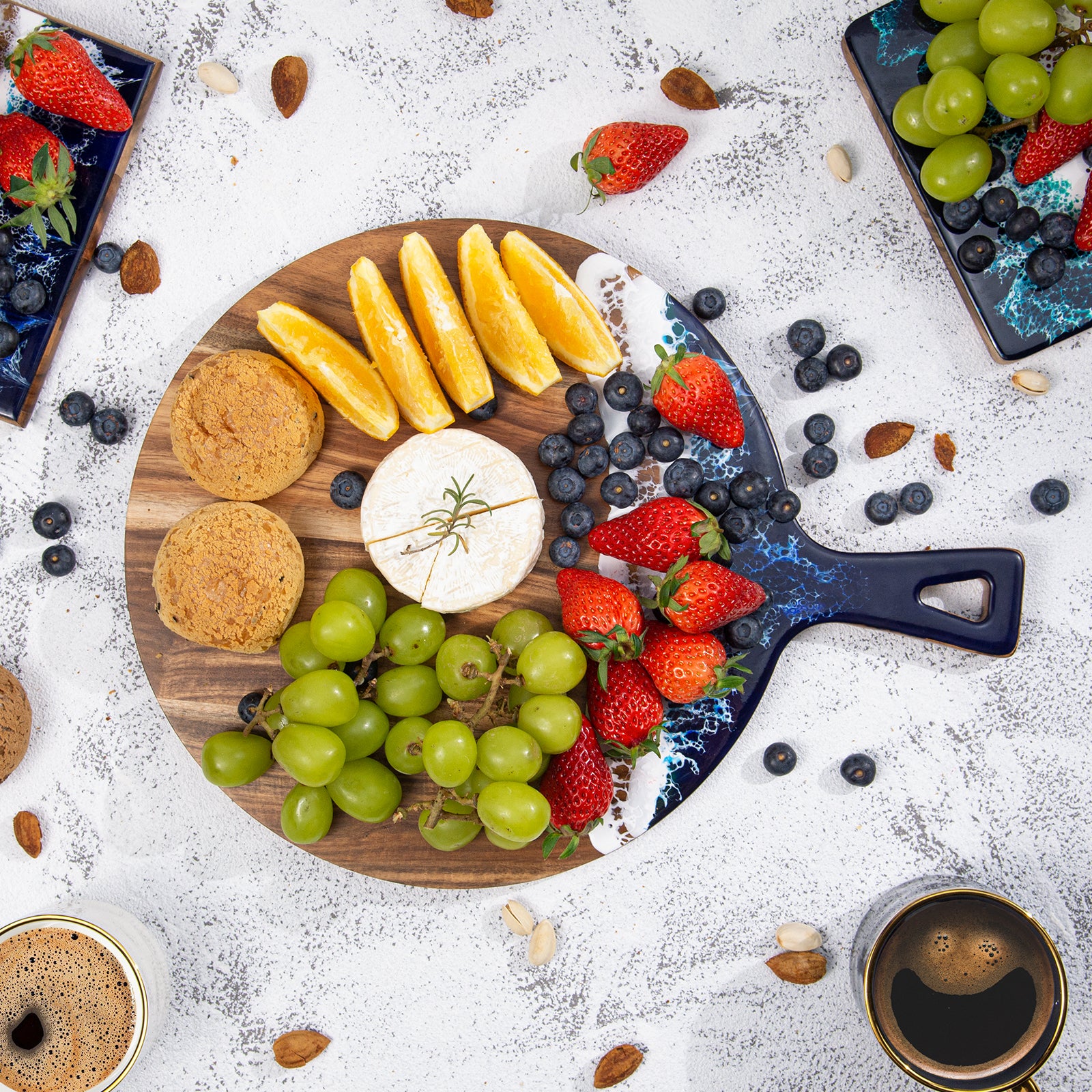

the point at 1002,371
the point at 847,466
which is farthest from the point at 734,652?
the point at 1002,371

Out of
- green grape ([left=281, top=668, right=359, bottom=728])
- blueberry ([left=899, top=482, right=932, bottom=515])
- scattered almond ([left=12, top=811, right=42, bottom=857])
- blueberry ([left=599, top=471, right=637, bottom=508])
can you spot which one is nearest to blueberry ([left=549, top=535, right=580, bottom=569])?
blueberry ([left=599, top=471, right=637, bottom=508])

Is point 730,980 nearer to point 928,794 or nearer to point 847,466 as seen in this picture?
point 928,794

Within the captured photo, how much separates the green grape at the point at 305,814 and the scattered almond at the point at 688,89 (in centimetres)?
213

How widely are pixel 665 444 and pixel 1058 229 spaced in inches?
46.6

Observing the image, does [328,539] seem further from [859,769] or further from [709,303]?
Result: [859,769]

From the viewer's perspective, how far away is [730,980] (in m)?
2.41

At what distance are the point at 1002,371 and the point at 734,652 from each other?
114cm

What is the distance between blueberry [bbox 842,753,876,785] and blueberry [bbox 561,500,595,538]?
1021 millimetres

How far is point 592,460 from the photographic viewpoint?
7.06ft

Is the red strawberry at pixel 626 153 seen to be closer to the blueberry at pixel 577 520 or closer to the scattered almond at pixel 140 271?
the blueberry at pixel 577 520

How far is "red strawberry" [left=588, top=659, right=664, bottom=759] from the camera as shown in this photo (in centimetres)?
203

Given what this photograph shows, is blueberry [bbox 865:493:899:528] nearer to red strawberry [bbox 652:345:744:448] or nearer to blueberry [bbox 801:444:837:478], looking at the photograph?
blueberry [bbox 801:444:837:478]

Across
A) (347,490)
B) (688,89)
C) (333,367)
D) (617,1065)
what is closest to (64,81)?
(333,367)

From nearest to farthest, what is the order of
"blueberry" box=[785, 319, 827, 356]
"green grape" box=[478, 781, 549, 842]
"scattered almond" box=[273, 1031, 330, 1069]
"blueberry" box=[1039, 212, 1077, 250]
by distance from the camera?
"green grape" box=[478, 781, 549, 842] → "blueberry" box=[1039, 212, 1077, 250] → "blueberry" box=[785, 319, 827, 356] → "scattered almond" box=[273, 1031, 330, 1069]
